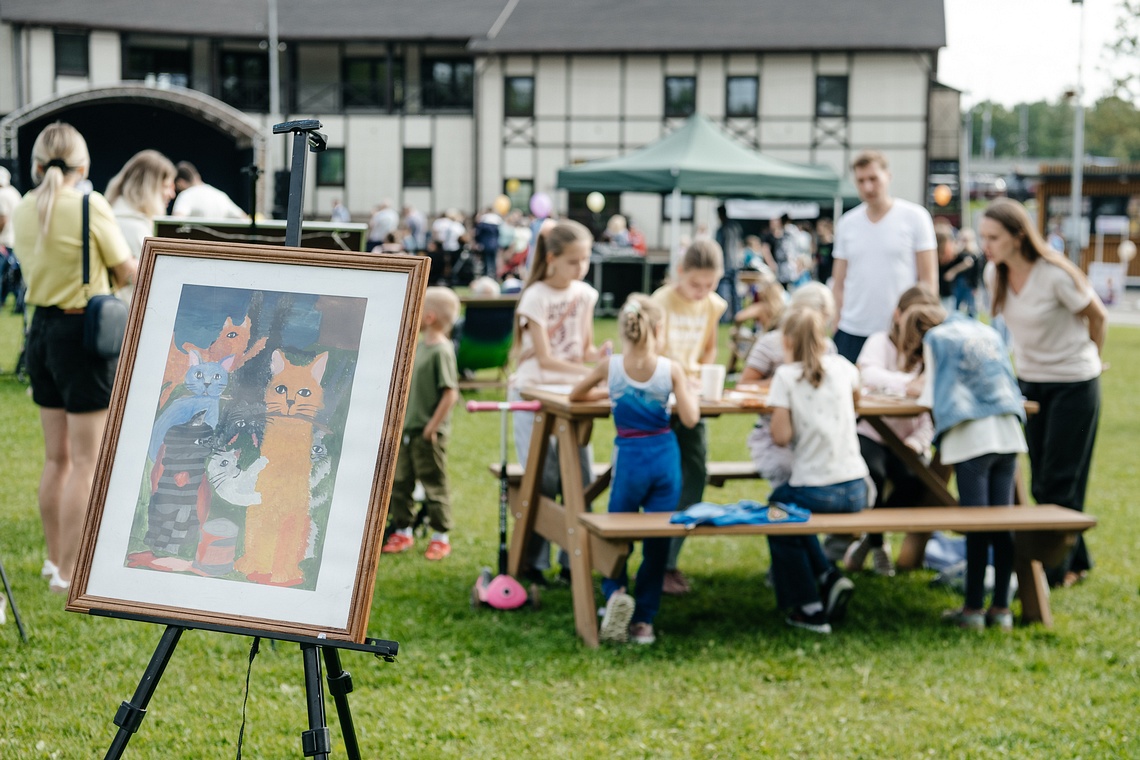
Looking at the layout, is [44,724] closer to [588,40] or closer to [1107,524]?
[1107,524]

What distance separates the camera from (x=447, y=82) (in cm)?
3525

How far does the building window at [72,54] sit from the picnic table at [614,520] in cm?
3163

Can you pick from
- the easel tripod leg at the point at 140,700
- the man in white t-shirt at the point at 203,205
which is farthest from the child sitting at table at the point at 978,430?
the man in white t-shirt at the point at 203,205

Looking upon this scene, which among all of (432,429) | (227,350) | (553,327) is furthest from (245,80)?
(227,350)

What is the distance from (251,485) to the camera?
2.74 meters

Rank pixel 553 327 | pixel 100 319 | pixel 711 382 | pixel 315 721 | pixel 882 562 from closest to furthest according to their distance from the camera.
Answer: pixel 315 721 < pixel 100 319 < pixel 711 382 < pixel 553 327 < pixel 882 562

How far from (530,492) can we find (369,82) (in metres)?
31.6

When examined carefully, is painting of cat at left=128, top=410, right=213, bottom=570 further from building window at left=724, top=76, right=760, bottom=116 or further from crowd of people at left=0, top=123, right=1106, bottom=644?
building window at left=724, top=76, right=760, bottom=116

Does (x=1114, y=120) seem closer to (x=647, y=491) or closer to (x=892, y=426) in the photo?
(x=892, y=426)

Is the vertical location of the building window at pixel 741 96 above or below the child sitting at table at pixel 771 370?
above

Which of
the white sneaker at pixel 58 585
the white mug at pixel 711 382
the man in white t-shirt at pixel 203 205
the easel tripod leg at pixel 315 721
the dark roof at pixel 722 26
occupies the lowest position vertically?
the white sneaker at pixel 58 585

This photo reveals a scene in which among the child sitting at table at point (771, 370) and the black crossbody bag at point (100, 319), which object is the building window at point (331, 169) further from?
the black crossbody bag at point (100, 319)

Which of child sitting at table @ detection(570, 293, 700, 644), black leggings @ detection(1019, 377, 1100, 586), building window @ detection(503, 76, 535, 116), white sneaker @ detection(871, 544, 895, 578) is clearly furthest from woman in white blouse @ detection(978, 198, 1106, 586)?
building window @ detection(503, 76, 535, 116)

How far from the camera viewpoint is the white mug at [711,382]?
5.53m
